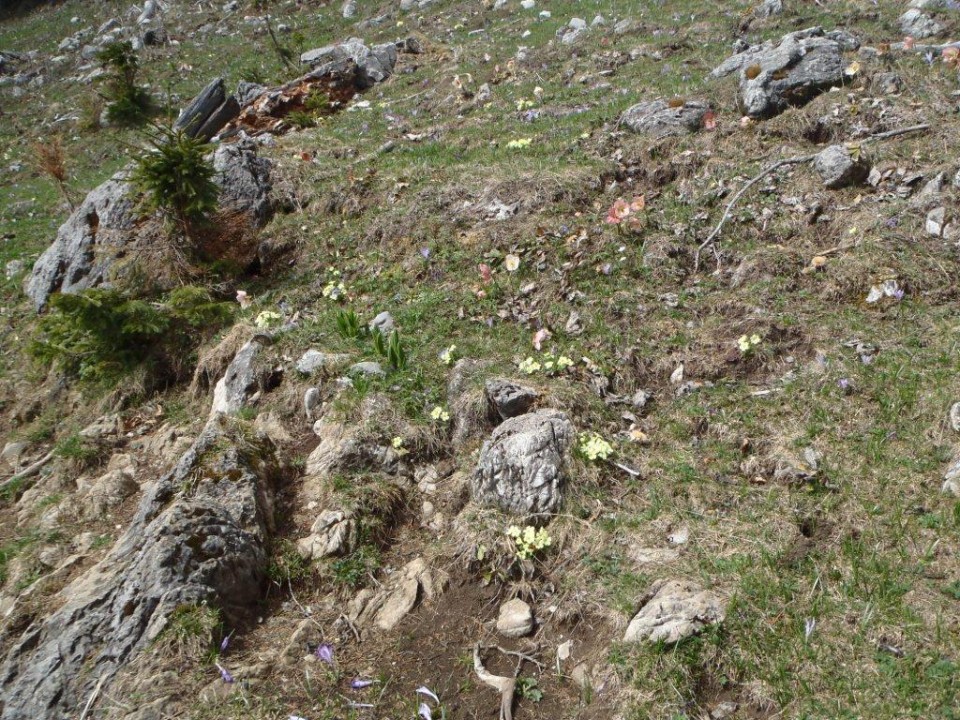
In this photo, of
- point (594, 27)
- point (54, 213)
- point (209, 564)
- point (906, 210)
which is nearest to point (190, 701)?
point (209, 564)

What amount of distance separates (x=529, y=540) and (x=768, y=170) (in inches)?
209

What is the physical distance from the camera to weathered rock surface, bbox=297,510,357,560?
4.89 m

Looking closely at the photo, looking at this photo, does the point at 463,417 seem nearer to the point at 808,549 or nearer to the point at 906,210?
the point at 808,549

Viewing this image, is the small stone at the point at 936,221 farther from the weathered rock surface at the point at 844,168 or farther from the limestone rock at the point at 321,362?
the limestone rock at the point at 321,362

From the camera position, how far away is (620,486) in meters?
4.79

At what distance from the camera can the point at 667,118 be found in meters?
8.74

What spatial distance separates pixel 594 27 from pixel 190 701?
15332 mm

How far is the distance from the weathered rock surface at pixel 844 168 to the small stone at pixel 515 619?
5710mm

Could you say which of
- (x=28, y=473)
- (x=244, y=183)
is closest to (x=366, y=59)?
(x=244, y=183)

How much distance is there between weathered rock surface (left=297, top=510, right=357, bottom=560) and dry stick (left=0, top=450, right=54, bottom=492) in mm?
3895

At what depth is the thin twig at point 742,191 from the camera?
6.87 meters

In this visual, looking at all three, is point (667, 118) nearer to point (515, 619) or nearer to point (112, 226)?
point (515, 619)

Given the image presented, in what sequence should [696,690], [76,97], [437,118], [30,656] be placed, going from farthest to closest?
[76,97] < [437,118] < [30,656] < [696,690]

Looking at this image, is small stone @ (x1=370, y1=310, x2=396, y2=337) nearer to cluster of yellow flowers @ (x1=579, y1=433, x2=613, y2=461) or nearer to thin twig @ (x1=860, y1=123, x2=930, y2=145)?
cluster of yellow flowers @ (x1=579, y1=433, x2=613, y2=461)
